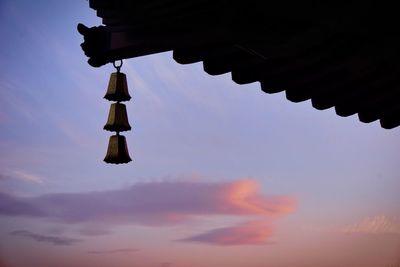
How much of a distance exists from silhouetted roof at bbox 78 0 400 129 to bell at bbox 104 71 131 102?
426 millimetres

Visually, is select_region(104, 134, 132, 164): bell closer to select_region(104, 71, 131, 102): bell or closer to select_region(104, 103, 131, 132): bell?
select_region(104, 103, 131, 132): bell

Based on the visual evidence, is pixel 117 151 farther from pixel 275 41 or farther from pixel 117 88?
pixel 275 41

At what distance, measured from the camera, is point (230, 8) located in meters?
3.00

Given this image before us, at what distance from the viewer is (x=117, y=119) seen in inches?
175

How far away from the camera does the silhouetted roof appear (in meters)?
2.92

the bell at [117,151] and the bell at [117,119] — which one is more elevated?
the bell at [117,119]

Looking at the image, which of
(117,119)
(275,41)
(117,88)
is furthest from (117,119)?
(275,41)

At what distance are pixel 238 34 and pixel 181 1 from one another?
0.44 m

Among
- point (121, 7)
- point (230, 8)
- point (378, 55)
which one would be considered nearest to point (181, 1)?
point (230, 8)

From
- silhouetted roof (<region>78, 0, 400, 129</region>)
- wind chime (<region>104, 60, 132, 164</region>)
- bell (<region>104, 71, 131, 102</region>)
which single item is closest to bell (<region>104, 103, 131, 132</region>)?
wind chime (<region>104, 60, 132, 164</region>)

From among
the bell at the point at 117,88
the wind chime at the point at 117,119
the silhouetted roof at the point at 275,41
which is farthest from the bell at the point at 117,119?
the silhouetted roof at the point at 275,41

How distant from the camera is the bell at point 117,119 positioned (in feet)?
14.6

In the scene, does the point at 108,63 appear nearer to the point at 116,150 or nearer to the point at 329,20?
the point at 116,150

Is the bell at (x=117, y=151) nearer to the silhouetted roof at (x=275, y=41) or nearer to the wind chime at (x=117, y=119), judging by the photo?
the wind chime at (x=117, y=119)
